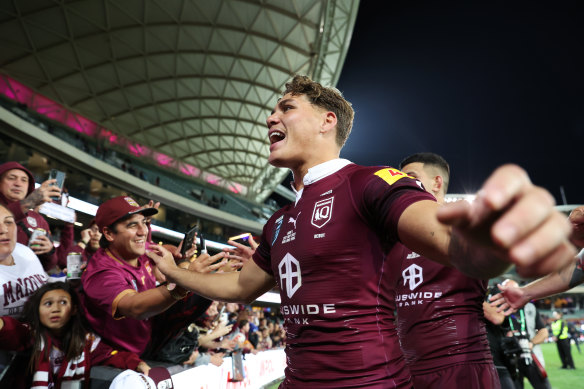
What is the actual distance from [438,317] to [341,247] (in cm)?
159

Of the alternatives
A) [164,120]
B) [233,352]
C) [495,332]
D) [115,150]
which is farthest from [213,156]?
[495,332]

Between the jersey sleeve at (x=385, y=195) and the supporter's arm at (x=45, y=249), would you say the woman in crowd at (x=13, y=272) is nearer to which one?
the supporter's arm at (x=45, y=249)

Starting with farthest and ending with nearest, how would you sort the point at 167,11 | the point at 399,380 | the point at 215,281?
the point at 167,11
the point at 215,281
the point at 399,380

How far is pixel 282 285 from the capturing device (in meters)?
1.69

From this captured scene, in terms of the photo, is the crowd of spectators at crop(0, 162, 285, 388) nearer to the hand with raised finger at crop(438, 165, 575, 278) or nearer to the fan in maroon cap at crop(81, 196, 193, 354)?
the fan in maroon cap at crop(81, 196, 193, 354)

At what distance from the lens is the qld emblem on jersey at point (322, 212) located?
154 cm

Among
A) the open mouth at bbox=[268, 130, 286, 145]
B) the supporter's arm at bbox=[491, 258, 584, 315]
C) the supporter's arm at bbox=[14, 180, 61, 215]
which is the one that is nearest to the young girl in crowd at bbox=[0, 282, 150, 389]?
the supporter's arm at bbox=[14, 180, 61, 215]

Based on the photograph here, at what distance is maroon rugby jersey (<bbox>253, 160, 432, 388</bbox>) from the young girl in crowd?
193 cm

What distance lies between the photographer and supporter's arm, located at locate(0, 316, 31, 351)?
9.17 ft

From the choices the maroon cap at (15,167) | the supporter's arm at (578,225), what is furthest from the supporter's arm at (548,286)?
the maroon cap at (15,167)

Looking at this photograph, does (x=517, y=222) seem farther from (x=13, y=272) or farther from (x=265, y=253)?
(x=13, y=272)

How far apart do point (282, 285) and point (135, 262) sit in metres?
2.27

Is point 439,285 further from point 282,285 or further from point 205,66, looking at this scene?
point 205,66

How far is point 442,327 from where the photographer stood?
259 centimetres
